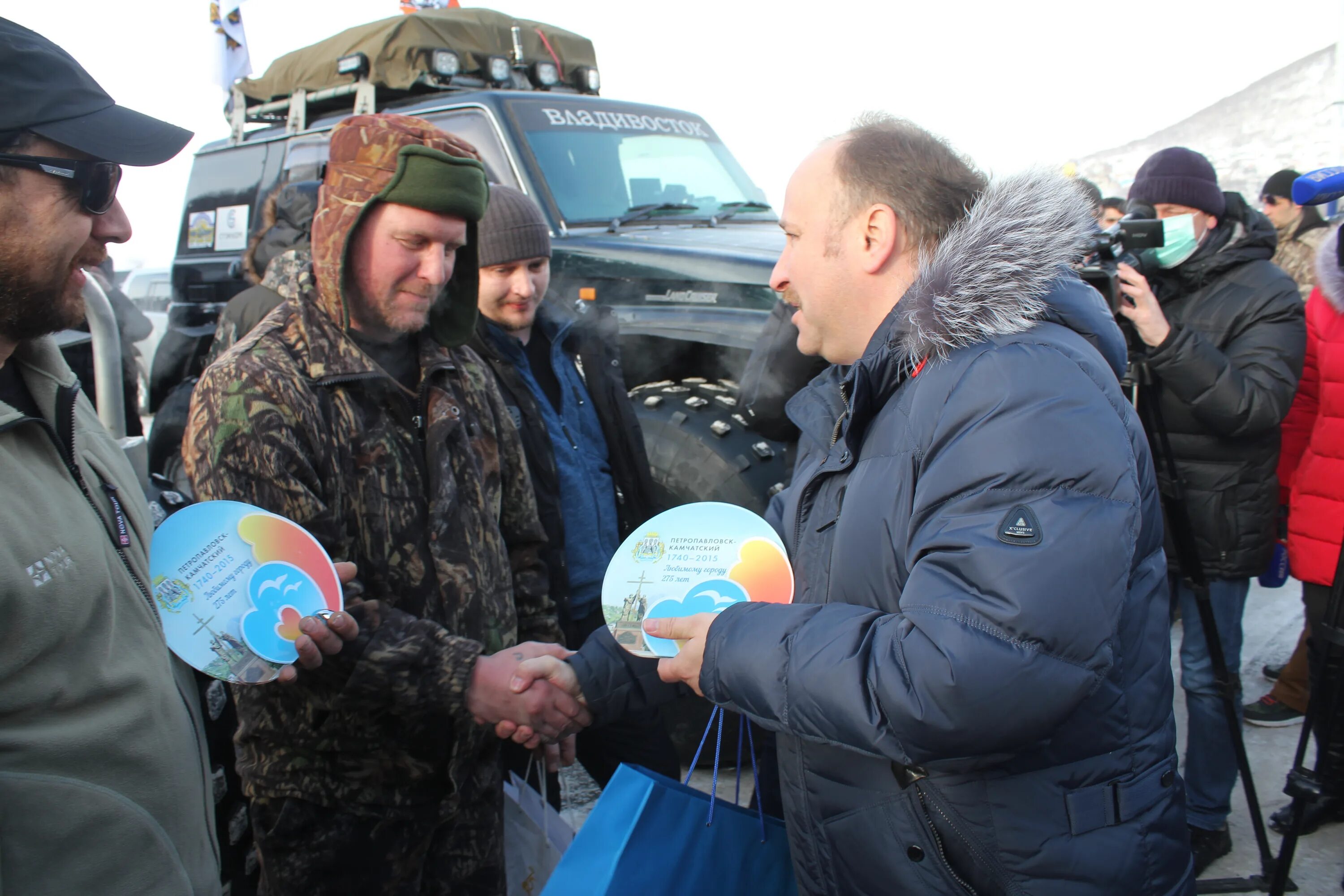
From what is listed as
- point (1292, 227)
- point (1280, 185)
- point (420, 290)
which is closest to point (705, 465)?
point (420, 290)

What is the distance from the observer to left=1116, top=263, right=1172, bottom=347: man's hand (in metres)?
2.95

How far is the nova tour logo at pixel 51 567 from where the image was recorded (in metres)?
1.13

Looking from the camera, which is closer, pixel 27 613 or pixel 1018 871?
pixel 27 613

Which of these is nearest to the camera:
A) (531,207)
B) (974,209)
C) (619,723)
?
(974,209)

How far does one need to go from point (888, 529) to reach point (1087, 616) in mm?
301

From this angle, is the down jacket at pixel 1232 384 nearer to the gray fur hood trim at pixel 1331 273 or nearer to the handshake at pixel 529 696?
the gray fur hood trim at pixel 1331 273

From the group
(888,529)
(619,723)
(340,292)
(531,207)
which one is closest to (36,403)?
(340,292)

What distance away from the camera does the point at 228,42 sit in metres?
7.39

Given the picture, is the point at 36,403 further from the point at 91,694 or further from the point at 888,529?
the point at 888,529

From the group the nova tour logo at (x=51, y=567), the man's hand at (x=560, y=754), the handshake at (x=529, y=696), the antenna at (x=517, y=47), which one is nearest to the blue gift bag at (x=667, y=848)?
the handshake at (x=529, y=696)

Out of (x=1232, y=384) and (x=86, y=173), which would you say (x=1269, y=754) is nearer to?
(x=1232, y=384)

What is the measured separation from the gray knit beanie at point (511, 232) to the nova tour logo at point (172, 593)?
1.74 meters

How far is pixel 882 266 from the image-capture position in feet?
5.14

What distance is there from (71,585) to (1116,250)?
2.94 metres
